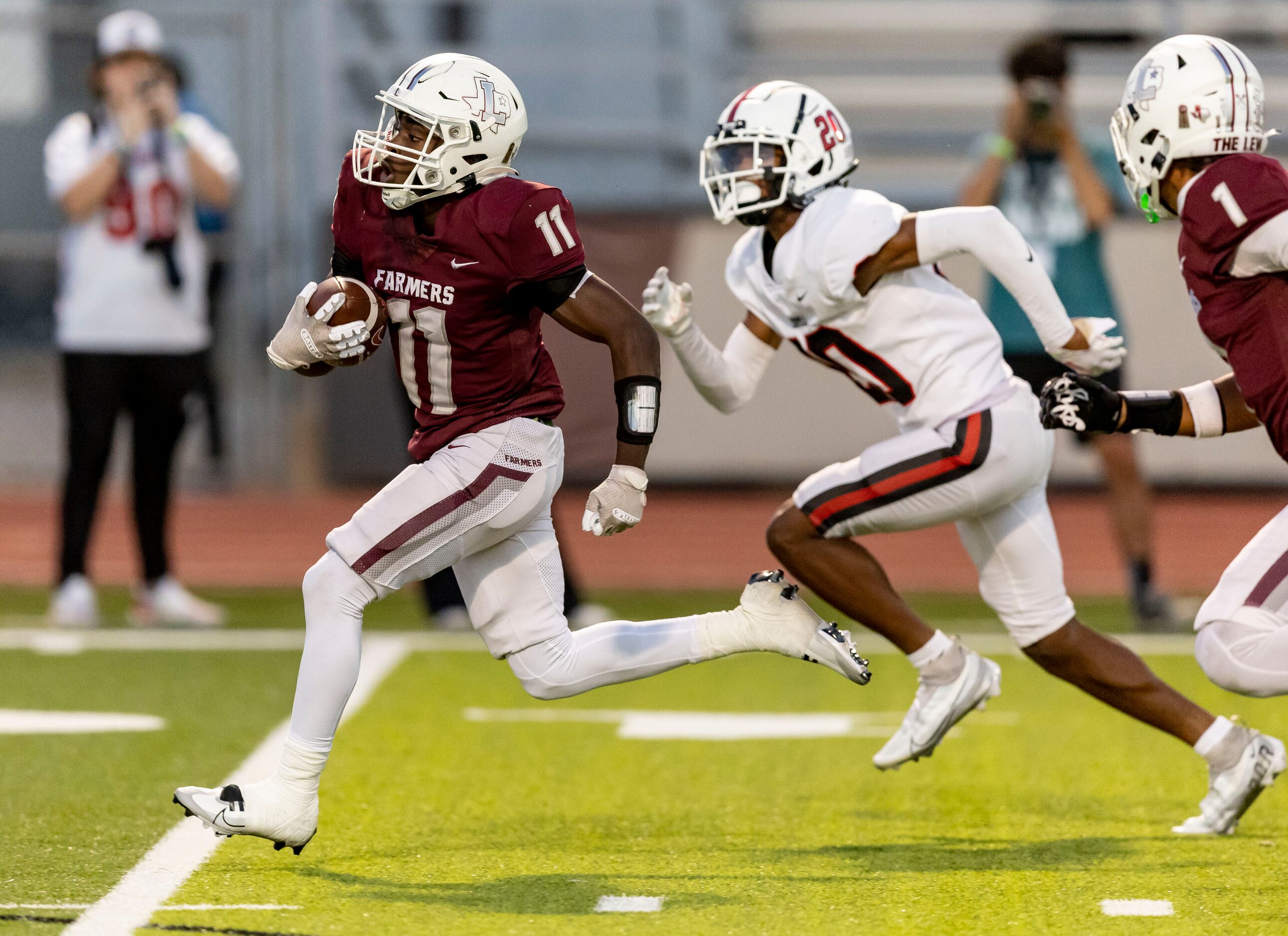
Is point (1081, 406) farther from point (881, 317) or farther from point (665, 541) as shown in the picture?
point (665, 541)

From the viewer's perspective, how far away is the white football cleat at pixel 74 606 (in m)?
7.01

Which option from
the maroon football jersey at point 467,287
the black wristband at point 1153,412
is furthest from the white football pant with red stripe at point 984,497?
the maroon football jersey at point 467,287

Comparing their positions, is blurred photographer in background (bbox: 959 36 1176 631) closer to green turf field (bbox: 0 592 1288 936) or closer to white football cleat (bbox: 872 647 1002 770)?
green turf field (bbox: 0 592 1288 936)

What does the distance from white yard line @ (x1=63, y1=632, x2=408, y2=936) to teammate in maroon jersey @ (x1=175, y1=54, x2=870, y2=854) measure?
14cm

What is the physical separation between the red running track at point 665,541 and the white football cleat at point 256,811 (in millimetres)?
4616

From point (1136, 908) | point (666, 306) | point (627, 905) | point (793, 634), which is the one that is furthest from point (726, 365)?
point (1136, 908)

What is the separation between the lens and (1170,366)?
35.1ft

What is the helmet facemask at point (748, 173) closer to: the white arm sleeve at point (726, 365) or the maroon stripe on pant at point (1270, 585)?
the white arm sleeve at point (726, 365)

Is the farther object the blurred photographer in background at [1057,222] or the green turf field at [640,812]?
the blurred photographer in background at [1057,222]

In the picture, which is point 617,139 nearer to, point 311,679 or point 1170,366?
point 1170,366

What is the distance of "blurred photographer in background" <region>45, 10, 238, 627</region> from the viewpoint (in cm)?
702

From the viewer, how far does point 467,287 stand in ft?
12.5

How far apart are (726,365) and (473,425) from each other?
80cm

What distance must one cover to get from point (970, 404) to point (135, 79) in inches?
161
